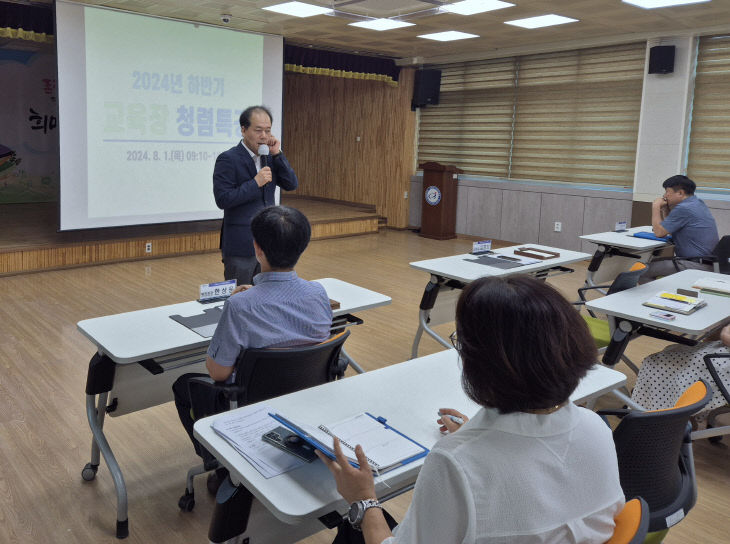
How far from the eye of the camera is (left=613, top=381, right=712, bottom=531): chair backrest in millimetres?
1448

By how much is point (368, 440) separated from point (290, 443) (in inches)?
7.2

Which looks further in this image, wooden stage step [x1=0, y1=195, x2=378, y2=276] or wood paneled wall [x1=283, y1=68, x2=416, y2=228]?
wood paneled wall [x1=283, y1=68, x2=416, y2=228]

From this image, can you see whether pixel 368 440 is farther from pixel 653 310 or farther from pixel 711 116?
pixel 711 116

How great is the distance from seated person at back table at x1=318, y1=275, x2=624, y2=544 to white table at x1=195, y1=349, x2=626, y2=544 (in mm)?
319

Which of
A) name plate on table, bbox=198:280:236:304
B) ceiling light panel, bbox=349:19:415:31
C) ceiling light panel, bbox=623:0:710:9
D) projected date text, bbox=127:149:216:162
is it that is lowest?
name plate on table, bbox=198:280:236:304

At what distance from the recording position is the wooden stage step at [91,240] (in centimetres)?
639

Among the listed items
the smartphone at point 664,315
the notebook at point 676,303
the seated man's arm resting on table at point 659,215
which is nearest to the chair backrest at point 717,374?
the smartphone at point 664,315

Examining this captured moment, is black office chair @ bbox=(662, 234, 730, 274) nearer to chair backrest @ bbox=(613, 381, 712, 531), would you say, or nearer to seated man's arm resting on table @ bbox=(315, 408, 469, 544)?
chair backrest @ bbox=(613, 381, 712, 531)

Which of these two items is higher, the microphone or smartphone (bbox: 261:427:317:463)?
the microphone

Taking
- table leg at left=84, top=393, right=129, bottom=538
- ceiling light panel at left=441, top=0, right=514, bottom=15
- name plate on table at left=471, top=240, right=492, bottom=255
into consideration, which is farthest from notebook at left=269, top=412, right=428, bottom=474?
ceiling light panel at left=441, top=0, right=514, bottom=15

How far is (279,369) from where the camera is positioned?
1.94 metres

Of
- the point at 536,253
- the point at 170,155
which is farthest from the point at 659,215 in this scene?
the point at 170,155

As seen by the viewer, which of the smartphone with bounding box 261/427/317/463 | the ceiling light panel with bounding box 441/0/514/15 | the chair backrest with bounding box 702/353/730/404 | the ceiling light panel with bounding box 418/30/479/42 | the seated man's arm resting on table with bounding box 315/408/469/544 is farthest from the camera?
the ceiling light panel with bounding box 418/30/479/42

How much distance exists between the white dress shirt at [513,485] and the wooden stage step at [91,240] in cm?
640
